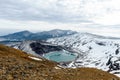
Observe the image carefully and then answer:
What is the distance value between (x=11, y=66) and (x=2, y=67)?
5.28 feet

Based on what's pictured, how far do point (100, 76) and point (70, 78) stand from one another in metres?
8.16

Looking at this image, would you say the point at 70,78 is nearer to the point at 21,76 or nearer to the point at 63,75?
the point at 63,75

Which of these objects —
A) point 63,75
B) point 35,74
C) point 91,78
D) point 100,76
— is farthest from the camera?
point 100,76

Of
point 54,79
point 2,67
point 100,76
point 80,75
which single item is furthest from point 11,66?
point 100,76

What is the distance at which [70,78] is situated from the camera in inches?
1336

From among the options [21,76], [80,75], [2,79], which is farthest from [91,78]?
[2,79]

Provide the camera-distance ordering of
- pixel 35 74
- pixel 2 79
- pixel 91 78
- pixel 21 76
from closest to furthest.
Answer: pixel 2 79
pixel 21 76
pixel 35 74
pixel 91 78

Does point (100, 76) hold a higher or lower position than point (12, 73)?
lower

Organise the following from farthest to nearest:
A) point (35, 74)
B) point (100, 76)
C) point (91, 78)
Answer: point (100, 76), point (91, 78), point (35, 74)

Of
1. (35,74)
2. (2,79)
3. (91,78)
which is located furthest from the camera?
(91,78)

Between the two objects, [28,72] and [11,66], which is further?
[11,66]

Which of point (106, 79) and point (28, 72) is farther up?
point (28, 72)

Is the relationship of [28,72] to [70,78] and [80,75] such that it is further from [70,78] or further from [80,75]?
[80,75]

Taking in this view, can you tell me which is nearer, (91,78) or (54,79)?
(54,79)
